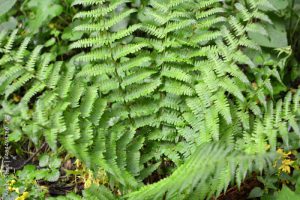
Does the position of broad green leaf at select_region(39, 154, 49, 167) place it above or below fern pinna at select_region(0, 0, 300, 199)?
below

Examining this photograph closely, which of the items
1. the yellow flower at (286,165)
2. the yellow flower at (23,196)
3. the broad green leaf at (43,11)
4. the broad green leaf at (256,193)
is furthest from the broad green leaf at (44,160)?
the yellow flower at (286,165)

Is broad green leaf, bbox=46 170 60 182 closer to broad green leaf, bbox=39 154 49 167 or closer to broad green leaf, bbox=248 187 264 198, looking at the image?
broad green leaf, bbox=39 154 49 167

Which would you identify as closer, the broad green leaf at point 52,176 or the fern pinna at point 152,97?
the fern pinna at point 152,97

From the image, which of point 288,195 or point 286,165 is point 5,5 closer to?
point 286,165

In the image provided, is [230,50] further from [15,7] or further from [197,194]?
[15,7]

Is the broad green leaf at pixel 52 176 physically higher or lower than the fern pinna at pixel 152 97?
lower

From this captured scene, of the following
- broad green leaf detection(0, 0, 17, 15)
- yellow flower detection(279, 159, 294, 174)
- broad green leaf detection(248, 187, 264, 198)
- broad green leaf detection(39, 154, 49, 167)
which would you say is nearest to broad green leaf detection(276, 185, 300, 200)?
broad green leaf detection(248, 187, 264, 198)

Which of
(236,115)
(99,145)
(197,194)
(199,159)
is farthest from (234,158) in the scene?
(99,145)

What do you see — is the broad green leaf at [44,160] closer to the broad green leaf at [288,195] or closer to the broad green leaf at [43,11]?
the broad green leaf at [43,11]
